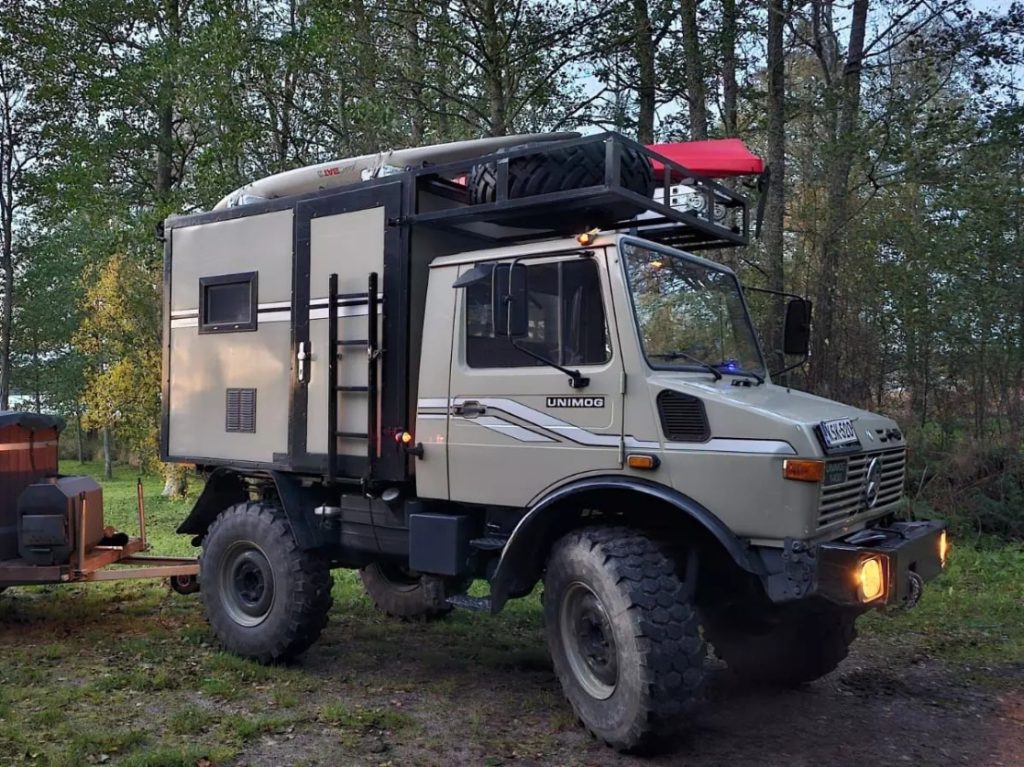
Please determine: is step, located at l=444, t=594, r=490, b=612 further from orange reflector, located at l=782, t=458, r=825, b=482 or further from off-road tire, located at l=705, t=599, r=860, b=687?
orange reflector, located at l=782, t=458, r=825, b=482

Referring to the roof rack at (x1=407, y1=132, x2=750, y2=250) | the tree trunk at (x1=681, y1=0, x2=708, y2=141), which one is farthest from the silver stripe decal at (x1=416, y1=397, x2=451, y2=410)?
the tree trunk at (x1=681, y1=0, x2=708, y2=141)

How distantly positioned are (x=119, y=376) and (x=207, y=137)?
4860 millimetres

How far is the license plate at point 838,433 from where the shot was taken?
425 centimetres

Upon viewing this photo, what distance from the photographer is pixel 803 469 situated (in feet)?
13.4

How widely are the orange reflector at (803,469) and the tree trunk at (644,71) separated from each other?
9888 mm

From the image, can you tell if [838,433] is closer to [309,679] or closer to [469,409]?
[469,409]

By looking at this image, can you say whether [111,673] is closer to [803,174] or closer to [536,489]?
[536,489]

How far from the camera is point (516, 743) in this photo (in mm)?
4645

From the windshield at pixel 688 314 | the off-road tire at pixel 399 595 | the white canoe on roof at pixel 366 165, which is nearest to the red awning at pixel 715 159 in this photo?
the white canoe on roof at pixel 366 165

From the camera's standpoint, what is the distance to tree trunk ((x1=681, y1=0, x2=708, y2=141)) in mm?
12047

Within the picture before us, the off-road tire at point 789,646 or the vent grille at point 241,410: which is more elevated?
the vent grille at point 241,410

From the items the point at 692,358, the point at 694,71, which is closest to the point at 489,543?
the point at 692,358

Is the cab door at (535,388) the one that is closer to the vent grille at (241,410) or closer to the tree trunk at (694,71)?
the vent grille at (241,410)

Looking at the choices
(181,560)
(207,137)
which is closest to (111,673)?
(181,560)
